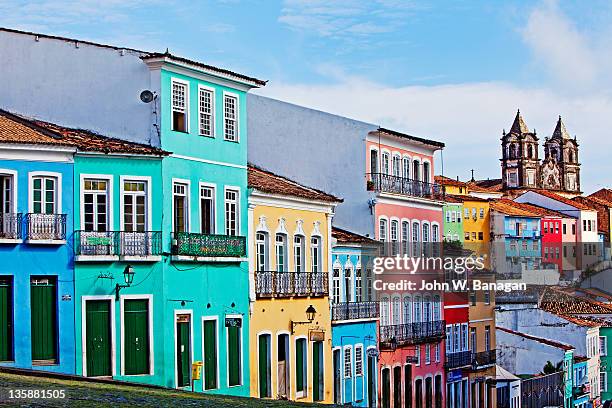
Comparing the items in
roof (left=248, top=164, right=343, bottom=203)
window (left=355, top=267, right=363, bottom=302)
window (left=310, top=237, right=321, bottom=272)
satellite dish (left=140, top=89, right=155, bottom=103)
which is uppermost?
satellite dish (left=140, top=89, right=155, bottom=103)

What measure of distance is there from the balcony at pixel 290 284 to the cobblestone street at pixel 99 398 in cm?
1331

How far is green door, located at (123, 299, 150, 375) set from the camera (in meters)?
34.1

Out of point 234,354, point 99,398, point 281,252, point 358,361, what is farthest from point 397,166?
point 99,398

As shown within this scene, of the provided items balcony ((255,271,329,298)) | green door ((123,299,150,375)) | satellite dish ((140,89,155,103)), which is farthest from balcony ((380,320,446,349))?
satellite dish ((140,89,155,103))

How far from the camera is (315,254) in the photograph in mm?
44781

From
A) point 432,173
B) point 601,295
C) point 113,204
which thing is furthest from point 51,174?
point 601,295

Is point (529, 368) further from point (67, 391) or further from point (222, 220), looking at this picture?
point (67, 391)

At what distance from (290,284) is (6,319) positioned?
12119mm

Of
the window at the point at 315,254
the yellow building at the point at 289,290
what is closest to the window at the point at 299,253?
the yellow building at the point at 289,290

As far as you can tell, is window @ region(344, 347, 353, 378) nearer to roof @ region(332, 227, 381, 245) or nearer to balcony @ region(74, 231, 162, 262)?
roof @ region(332, 227, 381, 245)

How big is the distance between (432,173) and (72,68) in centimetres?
2605

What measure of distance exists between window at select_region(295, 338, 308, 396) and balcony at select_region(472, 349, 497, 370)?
1914 centimetres

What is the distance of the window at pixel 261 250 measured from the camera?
40500 millimetres

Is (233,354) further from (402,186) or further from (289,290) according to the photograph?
(402,186)
